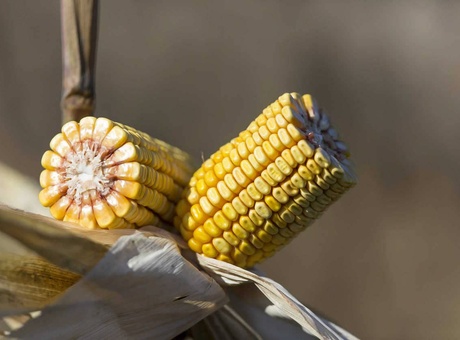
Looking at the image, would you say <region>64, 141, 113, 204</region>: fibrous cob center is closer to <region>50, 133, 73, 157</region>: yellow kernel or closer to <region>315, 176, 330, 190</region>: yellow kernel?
<region>50, 133, 73, 157</region>: yellow kernel

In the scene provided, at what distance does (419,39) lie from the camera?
2.10 metres

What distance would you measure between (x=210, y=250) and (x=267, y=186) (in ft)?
0.49

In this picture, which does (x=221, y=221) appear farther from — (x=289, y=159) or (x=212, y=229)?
(x=289, y=159)

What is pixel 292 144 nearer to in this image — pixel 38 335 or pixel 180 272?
pixel 180 272

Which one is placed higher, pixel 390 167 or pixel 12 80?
pixel 12 80

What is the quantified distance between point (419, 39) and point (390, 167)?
1.34 ft

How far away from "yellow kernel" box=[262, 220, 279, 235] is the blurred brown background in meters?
0.89

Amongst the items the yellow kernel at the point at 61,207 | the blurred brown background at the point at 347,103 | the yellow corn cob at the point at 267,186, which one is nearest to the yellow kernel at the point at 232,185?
the yellow corn cob at the point at 267,186

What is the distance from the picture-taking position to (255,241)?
3.80 ft

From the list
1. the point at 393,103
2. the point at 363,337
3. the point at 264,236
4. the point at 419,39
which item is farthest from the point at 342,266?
the point at 264,236

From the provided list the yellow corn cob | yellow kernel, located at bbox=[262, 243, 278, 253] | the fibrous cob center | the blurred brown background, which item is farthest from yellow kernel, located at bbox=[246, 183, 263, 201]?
the blurred brown background

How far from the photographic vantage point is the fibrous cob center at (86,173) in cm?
109

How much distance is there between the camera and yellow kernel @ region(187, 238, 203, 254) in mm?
1163

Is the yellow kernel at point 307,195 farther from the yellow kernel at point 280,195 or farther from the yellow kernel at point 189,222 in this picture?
the yellow kernel at point 189,222
